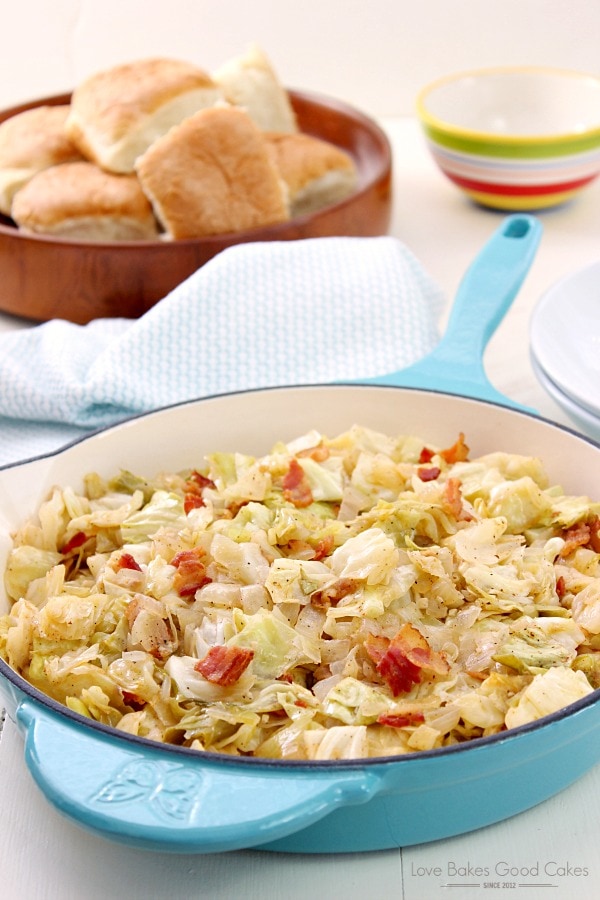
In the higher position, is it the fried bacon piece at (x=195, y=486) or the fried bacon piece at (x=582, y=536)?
the fried bacon piece at (x=582, y=536)

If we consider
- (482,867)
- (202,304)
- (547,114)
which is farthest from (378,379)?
(547,114)

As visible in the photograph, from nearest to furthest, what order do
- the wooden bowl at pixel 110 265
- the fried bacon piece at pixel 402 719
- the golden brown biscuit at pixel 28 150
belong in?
the fried bacon piece at pixel 402 719 → the wooden bowl at pixel 110 265 → the golden brown biscuit at pixel 28 150

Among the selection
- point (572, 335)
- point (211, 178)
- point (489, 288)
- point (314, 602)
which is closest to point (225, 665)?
point (314, 602)

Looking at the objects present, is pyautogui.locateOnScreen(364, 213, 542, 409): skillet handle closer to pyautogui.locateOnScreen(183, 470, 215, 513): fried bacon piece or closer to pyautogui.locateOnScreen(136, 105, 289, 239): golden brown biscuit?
pyautogui.locateOnScreen(183, 470, 215, 513): fried bacon piece

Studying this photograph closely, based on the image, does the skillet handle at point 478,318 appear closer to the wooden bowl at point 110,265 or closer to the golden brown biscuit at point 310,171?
the wooden bowl at point 110,265

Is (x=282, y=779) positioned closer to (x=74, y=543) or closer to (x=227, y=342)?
(x=74, y=543)

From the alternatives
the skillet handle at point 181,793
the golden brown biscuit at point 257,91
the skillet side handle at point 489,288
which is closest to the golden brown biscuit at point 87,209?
the golden brown biscuit at point 257,91
